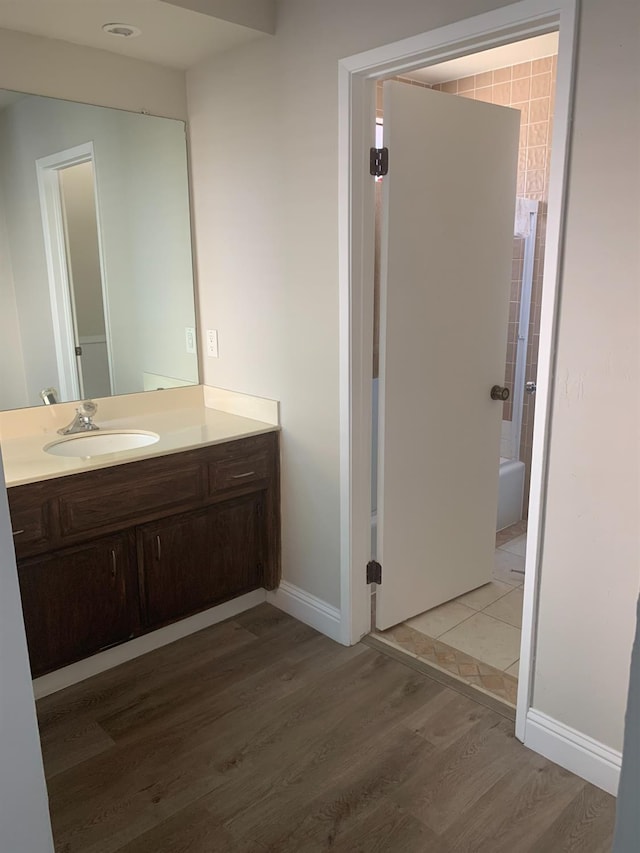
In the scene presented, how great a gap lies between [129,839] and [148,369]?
1.77 meters

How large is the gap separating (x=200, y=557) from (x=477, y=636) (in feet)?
3.80

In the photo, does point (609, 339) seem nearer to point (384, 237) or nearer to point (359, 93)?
point (384, 237)

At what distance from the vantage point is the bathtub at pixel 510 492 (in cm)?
368

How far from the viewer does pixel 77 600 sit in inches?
88.6

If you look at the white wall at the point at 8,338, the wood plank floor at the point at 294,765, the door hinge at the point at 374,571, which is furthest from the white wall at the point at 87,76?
the wood plank floor at the point at 294,765

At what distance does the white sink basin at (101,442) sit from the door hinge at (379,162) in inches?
49.6

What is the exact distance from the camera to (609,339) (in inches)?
65.8

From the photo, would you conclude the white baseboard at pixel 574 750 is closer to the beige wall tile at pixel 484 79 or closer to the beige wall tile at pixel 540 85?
the beige wall tile at pixel 540 85

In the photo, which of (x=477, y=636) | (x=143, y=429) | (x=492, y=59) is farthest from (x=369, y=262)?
(x=492, y=59)

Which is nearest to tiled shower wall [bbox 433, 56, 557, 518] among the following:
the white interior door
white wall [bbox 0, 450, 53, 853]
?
the white interior door

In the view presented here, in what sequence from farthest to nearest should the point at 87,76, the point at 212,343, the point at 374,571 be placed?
1. the point at 212,343
2. the point at 374,571
3. the point at 87,76

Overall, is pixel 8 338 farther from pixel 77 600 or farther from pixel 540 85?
pixel 540 85

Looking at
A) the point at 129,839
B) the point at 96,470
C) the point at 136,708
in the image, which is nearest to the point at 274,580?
the point at 136,708

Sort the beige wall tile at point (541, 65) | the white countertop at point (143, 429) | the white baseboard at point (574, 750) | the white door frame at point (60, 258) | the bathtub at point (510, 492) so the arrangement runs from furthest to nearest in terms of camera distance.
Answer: the bathtub at point (510, 492), the beige wall tile at point (541, 65), the white door frame at point (60, 258), the white countertop at point (143, 429), the white baseboard at point (574, 750)
